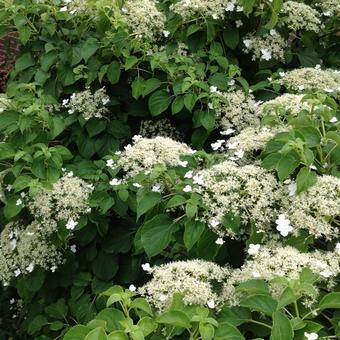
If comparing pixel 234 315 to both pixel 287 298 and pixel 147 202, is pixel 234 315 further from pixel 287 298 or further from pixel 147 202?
pixel 147 202

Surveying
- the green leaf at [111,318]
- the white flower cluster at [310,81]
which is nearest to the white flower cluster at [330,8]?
the white flower cluster at [310,81]

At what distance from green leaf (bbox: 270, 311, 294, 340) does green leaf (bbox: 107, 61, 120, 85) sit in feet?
5.17

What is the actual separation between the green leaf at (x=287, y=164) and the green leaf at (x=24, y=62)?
169cm

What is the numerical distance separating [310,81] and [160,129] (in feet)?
2.36

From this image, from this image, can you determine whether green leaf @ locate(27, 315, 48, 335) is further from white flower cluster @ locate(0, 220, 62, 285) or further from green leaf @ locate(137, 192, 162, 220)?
green leaf @ locate(137, 192, 162, 220)

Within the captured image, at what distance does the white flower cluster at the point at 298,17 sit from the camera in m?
2.93

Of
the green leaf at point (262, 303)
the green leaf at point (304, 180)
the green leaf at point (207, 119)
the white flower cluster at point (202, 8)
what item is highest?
the white flower cluster at point (202, 8)

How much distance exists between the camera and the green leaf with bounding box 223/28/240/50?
290 cm

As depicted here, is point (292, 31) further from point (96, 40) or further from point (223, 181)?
point (223, 181)

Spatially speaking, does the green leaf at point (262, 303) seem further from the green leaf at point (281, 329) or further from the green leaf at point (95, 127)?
the green leaf at point (95, 127)

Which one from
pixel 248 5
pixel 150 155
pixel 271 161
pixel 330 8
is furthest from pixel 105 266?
pixel 330 8

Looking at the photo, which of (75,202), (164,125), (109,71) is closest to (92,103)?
(109,71)

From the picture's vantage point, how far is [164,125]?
2.85 meters

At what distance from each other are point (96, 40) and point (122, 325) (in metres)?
1.66
